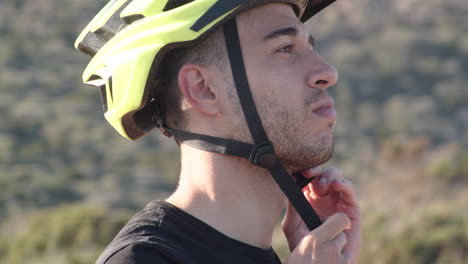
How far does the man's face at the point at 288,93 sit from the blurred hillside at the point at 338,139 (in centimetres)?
743

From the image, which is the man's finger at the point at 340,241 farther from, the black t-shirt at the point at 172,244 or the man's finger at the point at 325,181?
the man's finger at the point at 325,181

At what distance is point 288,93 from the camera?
122 inches

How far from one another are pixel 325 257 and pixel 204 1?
1.11 metres

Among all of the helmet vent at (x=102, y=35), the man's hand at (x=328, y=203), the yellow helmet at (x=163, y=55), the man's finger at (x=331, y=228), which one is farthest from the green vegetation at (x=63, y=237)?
the man's finger at (x=331, y=228)

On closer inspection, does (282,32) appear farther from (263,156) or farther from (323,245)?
(323,245)

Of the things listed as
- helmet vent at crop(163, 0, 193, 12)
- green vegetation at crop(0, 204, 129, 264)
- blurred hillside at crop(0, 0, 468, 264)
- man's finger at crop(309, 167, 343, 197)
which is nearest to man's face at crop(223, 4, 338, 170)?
helmet vent at crop(163, 0, 193, 12)

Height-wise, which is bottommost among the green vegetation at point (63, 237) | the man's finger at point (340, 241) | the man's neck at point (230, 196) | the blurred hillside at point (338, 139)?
the blurred hillside at point (338, 139)

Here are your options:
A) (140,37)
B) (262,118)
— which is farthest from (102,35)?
(262,118)

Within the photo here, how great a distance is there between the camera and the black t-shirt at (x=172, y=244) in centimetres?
272

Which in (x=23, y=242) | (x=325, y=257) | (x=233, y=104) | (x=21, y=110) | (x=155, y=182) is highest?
(x=233, y=104)

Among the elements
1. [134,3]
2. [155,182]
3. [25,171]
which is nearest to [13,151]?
[25,171]

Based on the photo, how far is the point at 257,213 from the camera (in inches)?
123

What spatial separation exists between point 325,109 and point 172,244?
0.84 meters

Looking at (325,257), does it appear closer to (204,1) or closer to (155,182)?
(204,1)
